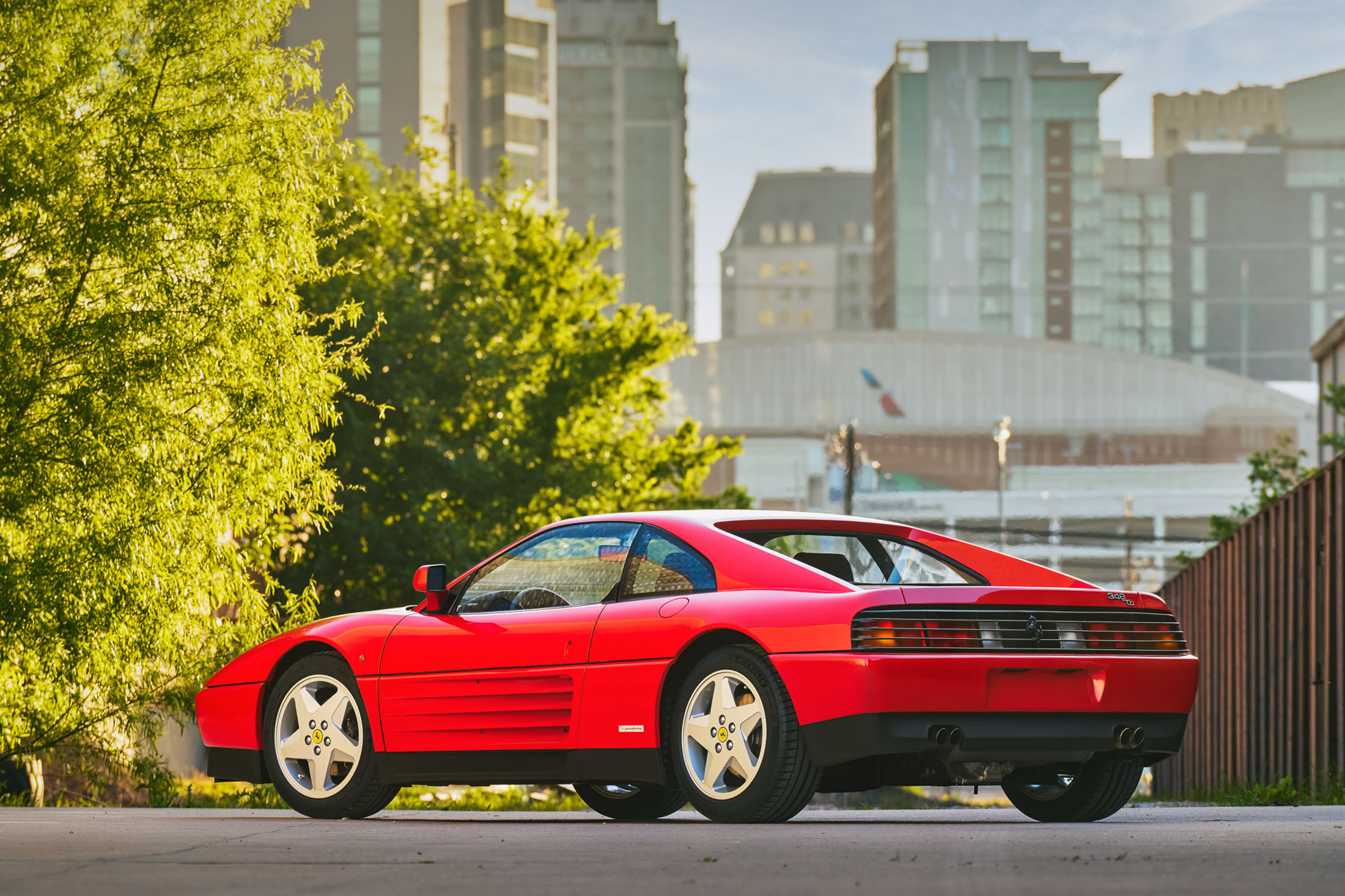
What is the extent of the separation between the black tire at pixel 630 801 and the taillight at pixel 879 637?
218 centimetres

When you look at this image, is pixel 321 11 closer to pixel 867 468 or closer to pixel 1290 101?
pixel 867 468

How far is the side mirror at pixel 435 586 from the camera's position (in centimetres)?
738

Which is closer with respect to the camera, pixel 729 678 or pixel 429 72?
pixel 729 678

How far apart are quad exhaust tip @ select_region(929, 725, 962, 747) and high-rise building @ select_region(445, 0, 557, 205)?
92609mm

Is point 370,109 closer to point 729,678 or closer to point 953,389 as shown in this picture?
point 953,389

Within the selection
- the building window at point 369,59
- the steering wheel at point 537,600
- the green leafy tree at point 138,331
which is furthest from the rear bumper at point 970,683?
the building window at point 369,59

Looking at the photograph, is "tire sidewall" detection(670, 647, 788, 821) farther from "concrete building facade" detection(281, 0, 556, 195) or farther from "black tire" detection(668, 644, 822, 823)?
"concrete building facade" detection(281, 0, 556, 195)

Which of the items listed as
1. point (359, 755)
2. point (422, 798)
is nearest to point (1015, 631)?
point (359, 755)

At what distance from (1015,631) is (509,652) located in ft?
6.90

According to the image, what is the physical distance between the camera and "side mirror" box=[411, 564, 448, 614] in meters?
7.38

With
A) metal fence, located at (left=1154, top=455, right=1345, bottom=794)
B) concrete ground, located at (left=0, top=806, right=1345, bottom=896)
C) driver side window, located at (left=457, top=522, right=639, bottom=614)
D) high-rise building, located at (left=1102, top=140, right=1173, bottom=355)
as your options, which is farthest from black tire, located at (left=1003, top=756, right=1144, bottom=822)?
high-rise building, located at (left=1102, top=140, right=1173, bottom=355)

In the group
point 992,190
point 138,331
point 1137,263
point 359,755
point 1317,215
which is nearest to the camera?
point 359,755

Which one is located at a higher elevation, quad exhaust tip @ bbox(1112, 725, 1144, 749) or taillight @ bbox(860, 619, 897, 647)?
taillight @ bbox(860, 619, 897, 647)

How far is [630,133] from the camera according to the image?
507 ft
